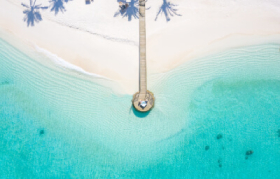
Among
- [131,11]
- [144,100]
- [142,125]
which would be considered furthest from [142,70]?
[131,11]

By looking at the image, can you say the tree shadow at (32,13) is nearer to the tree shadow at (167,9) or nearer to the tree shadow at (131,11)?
the tree shadow at (131,11)

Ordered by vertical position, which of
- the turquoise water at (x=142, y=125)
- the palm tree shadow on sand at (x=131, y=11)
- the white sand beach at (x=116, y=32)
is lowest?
the turquoise water at (x=142, y=125)

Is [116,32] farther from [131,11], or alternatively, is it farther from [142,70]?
[142,70]

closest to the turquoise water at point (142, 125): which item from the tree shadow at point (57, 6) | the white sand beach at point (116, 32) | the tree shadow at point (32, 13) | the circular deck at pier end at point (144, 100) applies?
the circular deck at pier end at point (144, 100)

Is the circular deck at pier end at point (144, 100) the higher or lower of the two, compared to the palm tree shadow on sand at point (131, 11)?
lower

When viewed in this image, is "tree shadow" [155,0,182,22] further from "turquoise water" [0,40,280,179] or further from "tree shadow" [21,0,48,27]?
"tree shadow" [21,0,48,27]

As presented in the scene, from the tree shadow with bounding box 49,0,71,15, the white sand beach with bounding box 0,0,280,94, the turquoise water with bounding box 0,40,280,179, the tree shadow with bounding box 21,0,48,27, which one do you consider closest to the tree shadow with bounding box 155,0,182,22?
the white sand beach with bounding box 0,0,280,94
